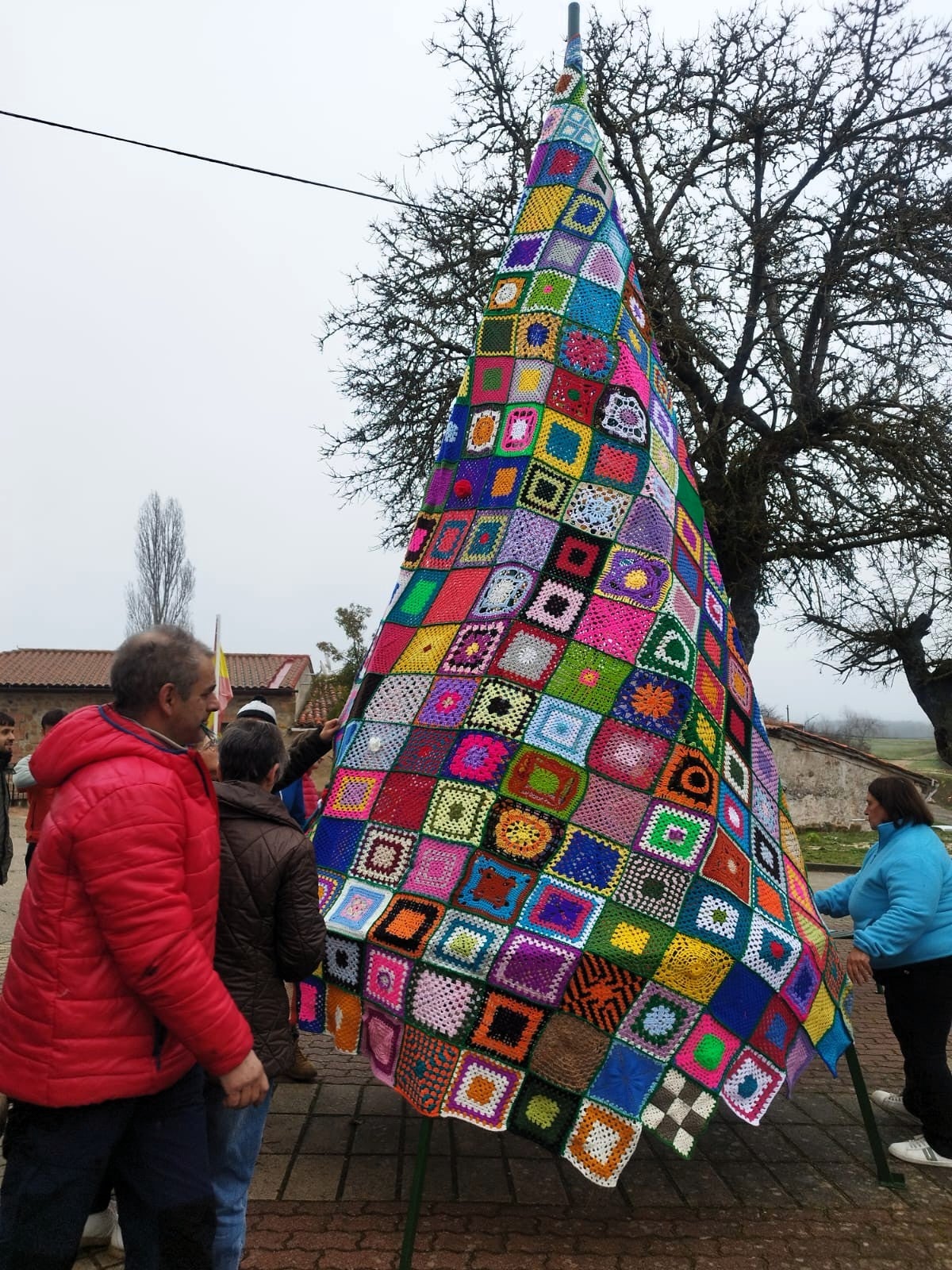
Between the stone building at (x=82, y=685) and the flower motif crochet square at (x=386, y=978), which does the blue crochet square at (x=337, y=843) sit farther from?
the stone building at (x=82, y=685)

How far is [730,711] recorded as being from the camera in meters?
3.64

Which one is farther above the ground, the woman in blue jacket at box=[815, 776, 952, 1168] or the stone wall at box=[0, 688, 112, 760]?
the woman in blue jacket at box=[815, 776, 952, 1168]

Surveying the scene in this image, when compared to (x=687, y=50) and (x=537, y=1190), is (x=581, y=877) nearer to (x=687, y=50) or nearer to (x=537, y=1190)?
(x=537, y=1190)

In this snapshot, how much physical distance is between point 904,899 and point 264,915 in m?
2.42

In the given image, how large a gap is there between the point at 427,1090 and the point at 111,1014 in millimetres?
1306

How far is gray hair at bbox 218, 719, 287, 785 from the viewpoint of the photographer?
2.67 m

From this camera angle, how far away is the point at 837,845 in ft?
56.0

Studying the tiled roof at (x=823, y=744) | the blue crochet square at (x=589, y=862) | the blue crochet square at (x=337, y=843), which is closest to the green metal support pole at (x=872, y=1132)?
the blue crochet square at (x=589, y=862)

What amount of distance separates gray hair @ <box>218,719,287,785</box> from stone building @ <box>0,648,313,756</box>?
22.7 m

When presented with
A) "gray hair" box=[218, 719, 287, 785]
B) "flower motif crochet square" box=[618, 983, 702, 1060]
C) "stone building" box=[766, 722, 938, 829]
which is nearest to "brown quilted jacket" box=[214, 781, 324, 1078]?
"gray hair" box=[218, 719, 287, 785]

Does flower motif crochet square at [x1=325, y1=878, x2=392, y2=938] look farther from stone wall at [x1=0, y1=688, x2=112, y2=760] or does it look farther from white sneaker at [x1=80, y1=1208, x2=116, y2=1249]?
stone wall at [x1=0, y1=688, x2=112, y2=760]

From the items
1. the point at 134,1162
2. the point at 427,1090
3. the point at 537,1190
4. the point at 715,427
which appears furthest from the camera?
the point at 715,427

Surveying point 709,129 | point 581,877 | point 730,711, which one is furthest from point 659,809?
point 709,129

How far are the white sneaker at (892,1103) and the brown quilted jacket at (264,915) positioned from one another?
298 cm
